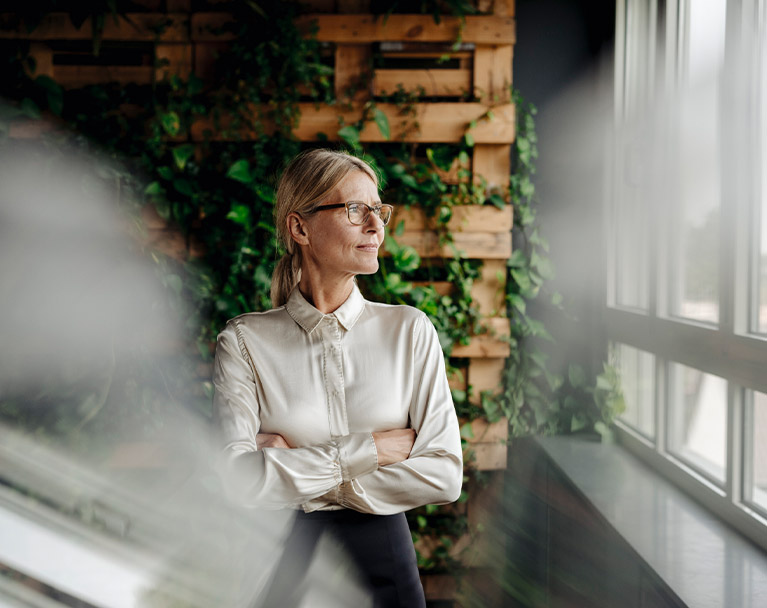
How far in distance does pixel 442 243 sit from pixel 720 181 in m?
0.96

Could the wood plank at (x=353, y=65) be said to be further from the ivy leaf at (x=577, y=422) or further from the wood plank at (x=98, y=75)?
the ivy leaf at (x=577, y=422)

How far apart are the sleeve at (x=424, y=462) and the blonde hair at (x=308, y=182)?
1.04 feet

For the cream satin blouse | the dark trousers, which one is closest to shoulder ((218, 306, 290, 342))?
the cream satin blouse

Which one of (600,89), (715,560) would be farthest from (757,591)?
(600,89)

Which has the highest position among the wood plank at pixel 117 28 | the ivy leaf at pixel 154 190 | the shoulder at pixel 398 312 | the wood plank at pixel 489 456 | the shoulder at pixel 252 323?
the wood plank at pixel 117 28

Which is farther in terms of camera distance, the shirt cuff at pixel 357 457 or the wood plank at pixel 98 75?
the wood plank at pixel 98 75

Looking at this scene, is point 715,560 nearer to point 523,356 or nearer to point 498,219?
point 523,356

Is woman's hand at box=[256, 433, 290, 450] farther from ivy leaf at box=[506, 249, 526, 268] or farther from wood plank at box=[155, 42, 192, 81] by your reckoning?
wood plank at box=[155, 42, 192, 81]

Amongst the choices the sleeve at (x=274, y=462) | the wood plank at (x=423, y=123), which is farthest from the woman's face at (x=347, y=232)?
the wood plank at (x=423, y=123)

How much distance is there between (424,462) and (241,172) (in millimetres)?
1422

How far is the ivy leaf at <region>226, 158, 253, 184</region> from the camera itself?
225 cm

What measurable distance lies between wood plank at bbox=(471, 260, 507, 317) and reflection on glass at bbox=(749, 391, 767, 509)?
39.4 inches

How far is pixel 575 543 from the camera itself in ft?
6.89

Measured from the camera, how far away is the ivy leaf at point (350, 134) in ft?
7.50
